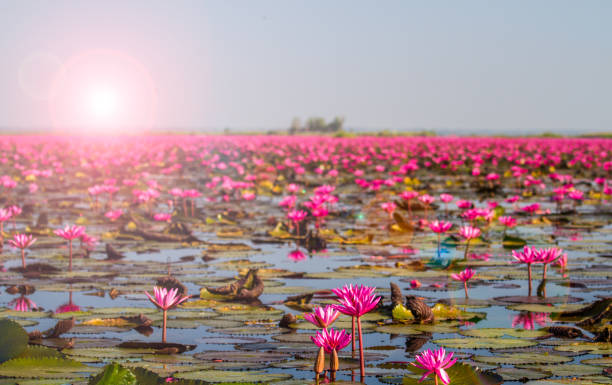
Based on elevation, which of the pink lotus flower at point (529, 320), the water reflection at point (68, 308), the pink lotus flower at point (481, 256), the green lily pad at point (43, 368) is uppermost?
the green lily pad at point (43, 368)

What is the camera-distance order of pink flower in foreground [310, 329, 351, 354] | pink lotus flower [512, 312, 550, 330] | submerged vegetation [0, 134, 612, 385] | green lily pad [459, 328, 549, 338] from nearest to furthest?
1. pink flower in foreground [310, 329, 351, 354]
2. submerged vegetation [0, 134, 612, 385]
3. green lily pad [459, 328, 549, 338]
4. pink lotus flower [512, 312, 550, 330]

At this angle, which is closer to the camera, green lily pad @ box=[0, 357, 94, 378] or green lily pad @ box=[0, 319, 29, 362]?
green lily pad @ box=[0, 357, 94, 378]

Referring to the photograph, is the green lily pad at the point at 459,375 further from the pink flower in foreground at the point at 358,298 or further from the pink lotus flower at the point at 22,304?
the pink lotus flower at the point at 22,304

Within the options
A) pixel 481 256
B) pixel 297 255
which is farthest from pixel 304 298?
pixel 481 256

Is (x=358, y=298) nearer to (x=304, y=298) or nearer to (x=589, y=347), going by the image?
(x=589, y=347)

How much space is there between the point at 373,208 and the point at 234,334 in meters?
8.07

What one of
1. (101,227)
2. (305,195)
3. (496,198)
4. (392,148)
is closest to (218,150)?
(392,148)

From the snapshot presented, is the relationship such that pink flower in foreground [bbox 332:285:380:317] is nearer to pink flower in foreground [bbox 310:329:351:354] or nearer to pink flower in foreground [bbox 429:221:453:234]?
pink flower in foreground [bbox 310:329:351:354]

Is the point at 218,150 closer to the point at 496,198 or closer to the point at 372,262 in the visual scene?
the point at 496,198

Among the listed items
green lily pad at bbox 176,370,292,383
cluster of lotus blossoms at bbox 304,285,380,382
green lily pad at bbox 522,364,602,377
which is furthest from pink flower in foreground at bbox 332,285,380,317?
green lily pad at bbox 522,364,602,377

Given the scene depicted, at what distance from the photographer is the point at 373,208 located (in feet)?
39.6

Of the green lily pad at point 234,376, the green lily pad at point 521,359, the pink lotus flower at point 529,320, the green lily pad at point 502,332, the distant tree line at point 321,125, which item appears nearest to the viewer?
the green lily pad at point 234,376

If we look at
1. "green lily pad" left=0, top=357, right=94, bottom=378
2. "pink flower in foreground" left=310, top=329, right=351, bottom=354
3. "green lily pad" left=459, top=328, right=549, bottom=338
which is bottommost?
"green lily pad" left=459, top=328, right=549, bottom=338

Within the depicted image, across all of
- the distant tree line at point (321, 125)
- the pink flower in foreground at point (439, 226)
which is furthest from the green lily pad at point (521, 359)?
the distant tree line at point (321, 125)
